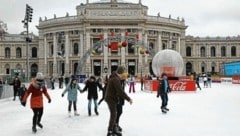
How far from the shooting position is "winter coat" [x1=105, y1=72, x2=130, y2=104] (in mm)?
11516

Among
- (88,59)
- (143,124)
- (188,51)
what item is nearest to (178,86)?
(143,124)

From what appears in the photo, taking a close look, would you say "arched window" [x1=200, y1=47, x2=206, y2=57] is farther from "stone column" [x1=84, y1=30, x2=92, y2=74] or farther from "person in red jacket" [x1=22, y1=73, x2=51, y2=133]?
"person in red jacket" [x1=22, y1=73, x2=51, y2=133]

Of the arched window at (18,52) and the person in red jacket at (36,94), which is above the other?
the arched window at (18,52)

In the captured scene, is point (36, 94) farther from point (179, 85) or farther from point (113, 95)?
point (179, 85)

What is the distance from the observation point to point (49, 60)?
329 feet

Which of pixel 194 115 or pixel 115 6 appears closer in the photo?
pixel 194 115

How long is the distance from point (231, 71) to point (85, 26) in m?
33.1

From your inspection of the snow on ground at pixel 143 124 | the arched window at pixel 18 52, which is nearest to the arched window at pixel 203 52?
the arched window at pixel 18 52

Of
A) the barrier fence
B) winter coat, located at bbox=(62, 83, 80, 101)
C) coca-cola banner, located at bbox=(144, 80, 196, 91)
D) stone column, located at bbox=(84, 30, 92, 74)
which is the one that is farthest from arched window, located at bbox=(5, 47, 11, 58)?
winter coat, located at bbox=(62, 83, 80, 101)

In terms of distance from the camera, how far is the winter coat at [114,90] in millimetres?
11516

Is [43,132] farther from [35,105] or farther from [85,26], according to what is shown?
[85,26]

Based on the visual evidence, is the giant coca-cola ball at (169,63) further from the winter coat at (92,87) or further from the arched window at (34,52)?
the arched window at (34,52)

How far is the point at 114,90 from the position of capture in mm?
11680

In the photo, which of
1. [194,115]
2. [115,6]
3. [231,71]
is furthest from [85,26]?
[194,115]
